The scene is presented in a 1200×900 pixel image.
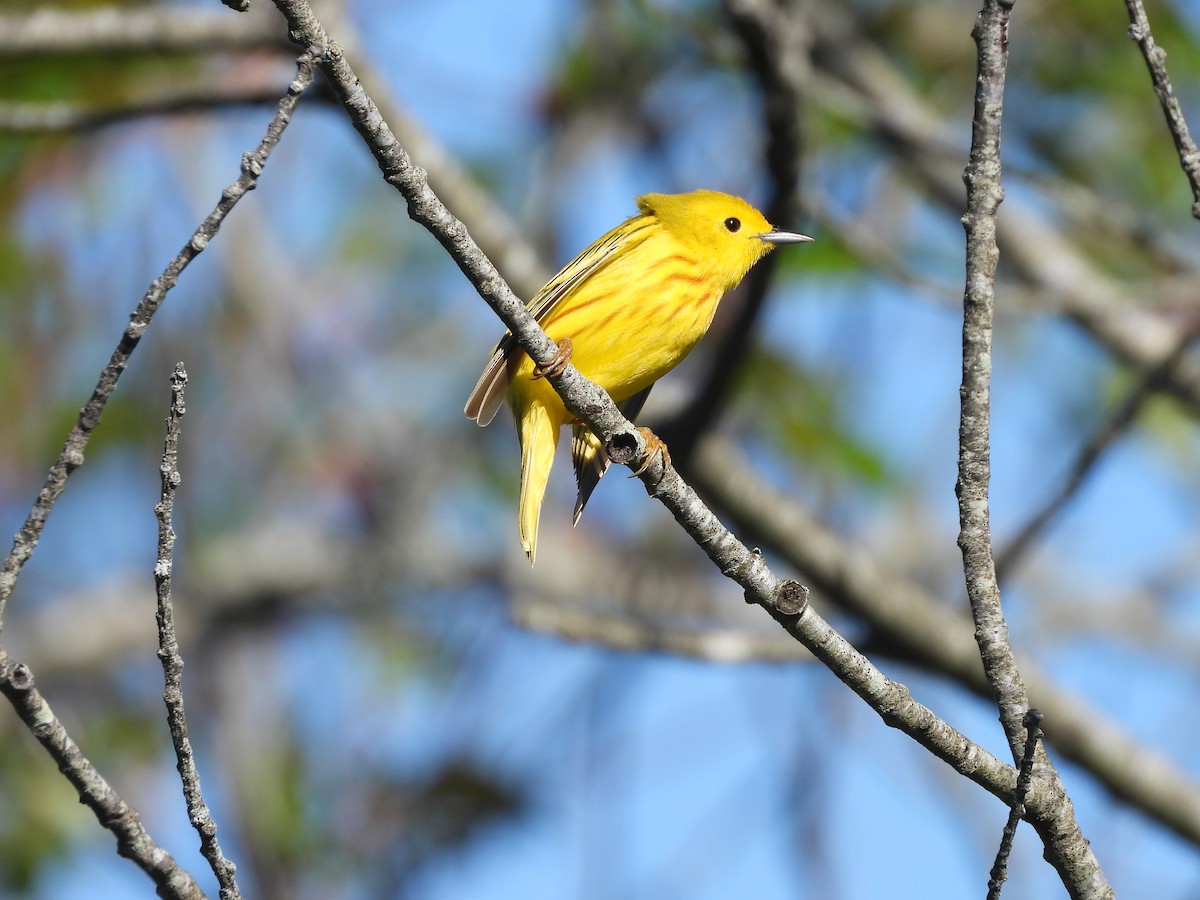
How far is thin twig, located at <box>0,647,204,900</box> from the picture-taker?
1.98 m

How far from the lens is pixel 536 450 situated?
438 cm

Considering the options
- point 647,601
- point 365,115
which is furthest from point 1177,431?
point 365,115

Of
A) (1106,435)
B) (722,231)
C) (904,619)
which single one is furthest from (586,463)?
(1106,435)

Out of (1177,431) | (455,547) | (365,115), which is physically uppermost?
(455,547)

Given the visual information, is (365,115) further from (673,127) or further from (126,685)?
(126,685)

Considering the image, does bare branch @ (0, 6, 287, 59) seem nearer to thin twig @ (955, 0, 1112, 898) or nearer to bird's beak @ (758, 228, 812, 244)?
bird's beak @ (758, 228, 812, 244)

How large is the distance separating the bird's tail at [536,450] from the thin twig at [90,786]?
2.20 metres

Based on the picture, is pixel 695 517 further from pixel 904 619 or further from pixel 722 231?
pixel 904 619

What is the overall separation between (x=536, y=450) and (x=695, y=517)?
183cm

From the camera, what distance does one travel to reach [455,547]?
9055 millimetres

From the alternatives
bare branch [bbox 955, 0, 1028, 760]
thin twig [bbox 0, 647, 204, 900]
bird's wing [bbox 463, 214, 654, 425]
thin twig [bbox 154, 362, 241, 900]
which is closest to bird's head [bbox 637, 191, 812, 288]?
bird's wing [bbox 463, 214, 654, 425]

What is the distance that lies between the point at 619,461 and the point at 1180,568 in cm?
672

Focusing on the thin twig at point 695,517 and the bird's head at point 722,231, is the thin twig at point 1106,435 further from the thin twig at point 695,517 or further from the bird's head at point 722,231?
the thin twig at point 695,517

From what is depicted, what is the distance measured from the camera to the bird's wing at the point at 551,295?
396 centimetres
